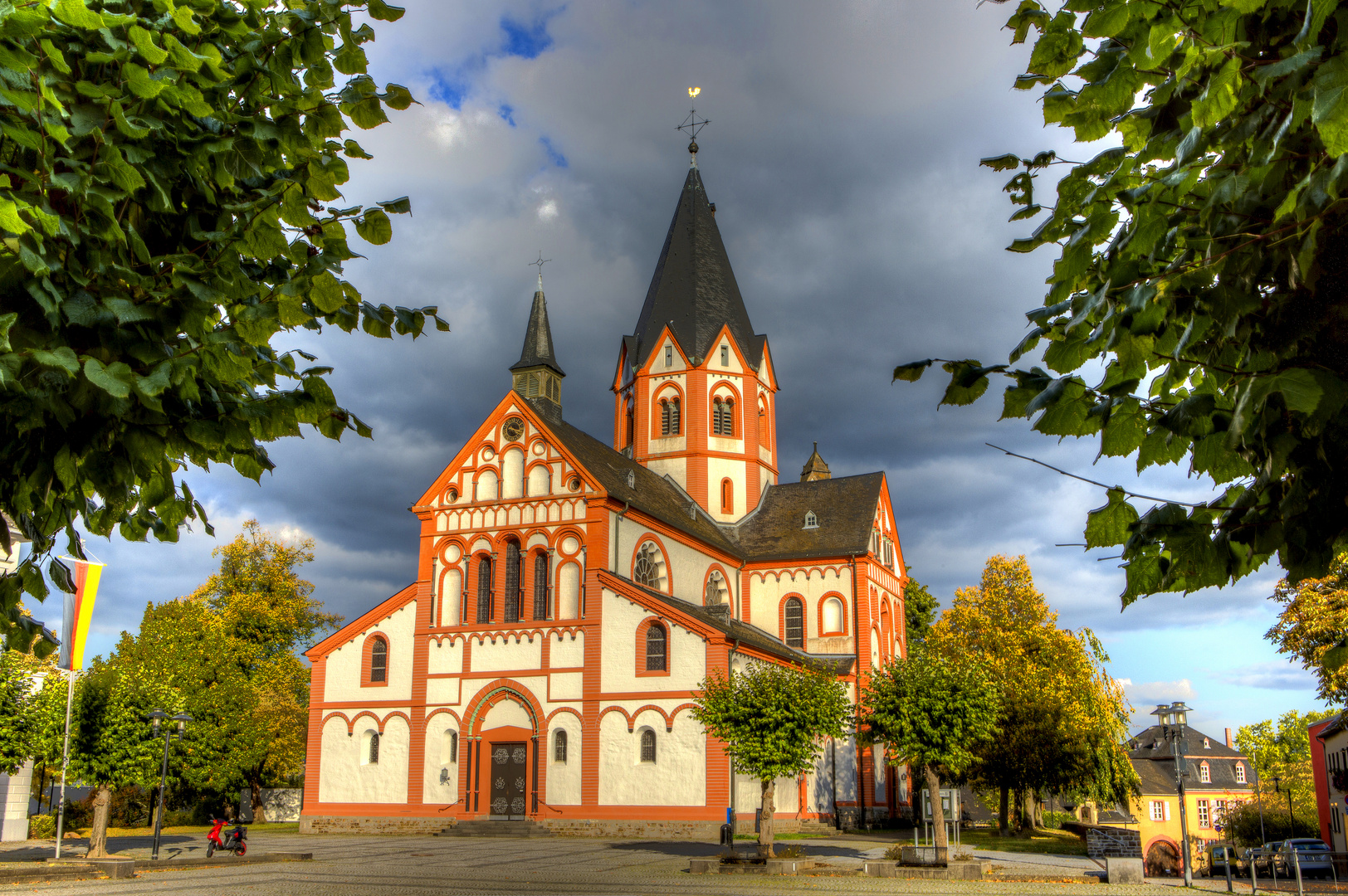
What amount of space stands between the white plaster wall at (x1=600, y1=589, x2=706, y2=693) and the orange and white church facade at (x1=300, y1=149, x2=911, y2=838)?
6 centimetres

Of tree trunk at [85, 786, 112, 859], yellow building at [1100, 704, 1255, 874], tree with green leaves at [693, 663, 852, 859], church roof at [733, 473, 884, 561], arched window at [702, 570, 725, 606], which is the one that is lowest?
yellow building at [1100, 704, 1255, 874]

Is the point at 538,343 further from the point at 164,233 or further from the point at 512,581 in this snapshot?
the point at 164,233

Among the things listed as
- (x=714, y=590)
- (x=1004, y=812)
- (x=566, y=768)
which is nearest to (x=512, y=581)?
(x=566, y=768)

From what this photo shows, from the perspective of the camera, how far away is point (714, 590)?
43000mm

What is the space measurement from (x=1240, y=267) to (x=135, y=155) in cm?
509

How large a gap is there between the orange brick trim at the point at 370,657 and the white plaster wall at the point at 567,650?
6.50 meters

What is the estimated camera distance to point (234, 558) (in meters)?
57.4

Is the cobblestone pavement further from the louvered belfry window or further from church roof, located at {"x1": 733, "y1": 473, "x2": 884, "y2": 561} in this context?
church roof, located at {"x1": 733, "y1": 473, "x2": 884, "y2": 561}

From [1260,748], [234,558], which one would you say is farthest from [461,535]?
[1260,748]

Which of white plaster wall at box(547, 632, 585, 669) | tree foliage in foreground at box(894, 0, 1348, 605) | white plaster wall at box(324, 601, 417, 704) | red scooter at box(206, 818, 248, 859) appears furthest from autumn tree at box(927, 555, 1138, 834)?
tree foliage in foreground at box(894, 0, 1348, 605)

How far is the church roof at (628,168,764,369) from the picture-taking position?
47.9 meters

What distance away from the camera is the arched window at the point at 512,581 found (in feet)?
121

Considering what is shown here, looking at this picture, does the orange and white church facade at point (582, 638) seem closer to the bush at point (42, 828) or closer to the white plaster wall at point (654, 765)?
the white plaster wall at point (654, 765)

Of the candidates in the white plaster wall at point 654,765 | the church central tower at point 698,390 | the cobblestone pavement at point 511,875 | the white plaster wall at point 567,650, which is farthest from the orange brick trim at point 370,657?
the church central tower at point 698,390
